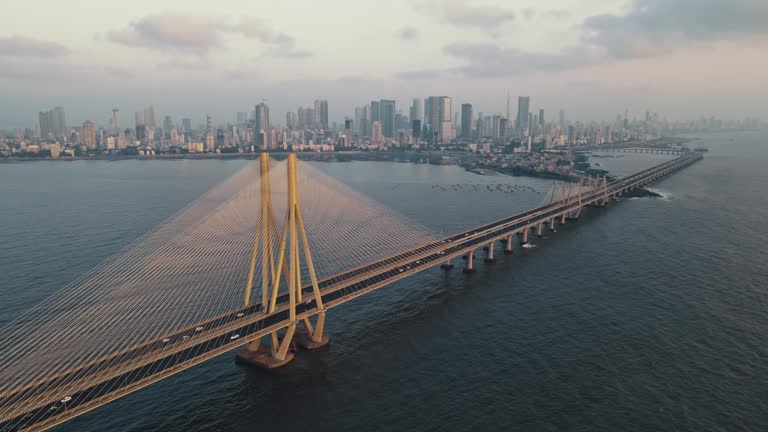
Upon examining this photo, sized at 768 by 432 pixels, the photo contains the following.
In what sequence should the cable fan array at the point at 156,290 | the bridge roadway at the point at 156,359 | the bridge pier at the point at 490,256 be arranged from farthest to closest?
the bridge pier at the point at 490,256 → the cable fan array at the point at 156,290 → the bridge roadway at the point at 156,359

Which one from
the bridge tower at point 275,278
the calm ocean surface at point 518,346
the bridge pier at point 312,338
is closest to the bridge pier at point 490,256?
the calm ocean surface at point 518,346

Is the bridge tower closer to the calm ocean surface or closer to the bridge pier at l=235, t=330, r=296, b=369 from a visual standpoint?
the bridge pier at l=235, t=330, r=296, b=369

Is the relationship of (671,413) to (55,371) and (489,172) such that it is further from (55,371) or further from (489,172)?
(489,172)

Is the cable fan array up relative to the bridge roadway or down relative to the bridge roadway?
down

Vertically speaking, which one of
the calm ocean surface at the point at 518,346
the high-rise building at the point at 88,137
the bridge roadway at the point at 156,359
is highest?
the high-rise building at the point at 88,137

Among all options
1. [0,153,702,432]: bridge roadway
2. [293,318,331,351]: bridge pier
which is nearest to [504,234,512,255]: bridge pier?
[0,153,702,432]: bridge roadway

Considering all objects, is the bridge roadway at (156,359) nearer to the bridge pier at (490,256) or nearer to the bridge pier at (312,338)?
the bridge pier at (312,338)

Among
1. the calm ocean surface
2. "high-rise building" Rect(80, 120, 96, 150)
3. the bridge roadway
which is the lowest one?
the calm ocean surface

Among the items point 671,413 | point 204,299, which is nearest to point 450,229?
point 204,299
